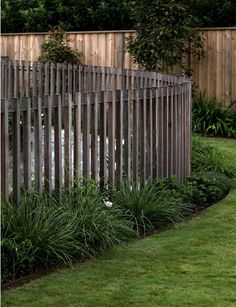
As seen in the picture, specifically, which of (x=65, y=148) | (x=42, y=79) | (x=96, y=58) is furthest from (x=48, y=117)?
(x=96, y=58)

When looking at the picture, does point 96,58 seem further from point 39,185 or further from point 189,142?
point 39,185

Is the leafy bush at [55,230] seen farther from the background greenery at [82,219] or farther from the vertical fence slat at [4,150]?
the vertical fence slat at [4,150]

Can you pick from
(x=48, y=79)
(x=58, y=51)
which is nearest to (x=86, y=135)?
(x=48, y=79)

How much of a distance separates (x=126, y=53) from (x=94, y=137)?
10.2 m

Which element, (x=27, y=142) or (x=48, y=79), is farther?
(x=48, y=79)

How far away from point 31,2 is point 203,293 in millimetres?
18230

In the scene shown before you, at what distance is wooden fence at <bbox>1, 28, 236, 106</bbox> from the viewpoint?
16.0m

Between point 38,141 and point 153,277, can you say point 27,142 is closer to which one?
point 38,141

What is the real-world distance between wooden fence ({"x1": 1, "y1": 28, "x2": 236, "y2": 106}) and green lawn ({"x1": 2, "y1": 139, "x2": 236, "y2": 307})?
9.19 meters

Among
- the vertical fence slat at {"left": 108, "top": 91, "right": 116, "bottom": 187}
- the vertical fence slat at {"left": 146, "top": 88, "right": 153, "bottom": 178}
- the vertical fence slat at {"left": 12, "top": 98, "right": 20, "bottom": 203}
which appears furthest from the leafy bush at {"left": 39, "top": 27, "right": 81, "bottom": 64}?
the vertical fence slat at {"left": 12, "top": 98, "right": 20, "bottom": 203}

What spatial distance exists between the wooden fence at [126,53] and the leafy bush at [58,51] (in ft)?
0.84

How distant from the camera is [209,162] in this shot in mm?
10469

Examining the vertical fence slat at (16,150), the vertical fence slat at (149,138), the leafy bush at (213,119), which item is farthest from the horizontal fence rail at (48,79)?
the vertical fence slat at (16,150)

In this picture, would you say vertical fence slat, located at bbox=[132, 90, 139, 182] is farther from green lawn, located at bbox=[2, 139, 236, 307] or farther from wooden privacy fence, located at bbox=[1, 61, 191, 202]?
green lawn, located at bbox=[2, 139, 236, 307]
